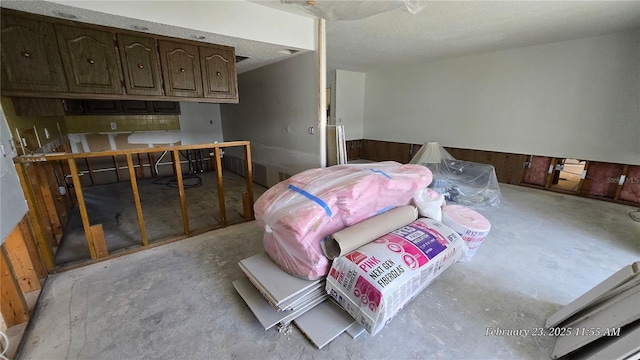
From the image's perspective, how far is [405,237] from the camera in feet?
6.20

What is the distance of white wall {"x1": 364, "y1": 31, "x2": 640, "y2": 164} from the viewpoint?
3598 millimetres

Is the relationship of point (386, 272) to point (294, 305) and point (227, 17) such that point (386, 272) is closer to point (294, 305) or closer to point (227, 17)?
point (294, 305)

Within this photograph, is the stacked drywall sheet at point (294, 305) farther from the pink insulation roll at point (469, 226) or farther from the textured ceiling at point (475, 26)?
the textured ceiling at point (475, 26)

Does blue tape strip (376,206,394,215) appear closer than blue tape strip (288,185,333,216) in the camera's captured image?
No

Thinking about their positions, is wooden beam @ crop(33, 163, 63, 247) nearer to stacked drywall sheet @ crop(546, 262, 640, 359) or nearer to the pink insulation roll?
the pink insulation roll

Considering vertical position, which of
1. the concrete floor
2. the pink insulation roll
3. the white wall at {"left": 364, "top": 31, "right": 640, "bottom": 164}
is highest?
the white wall at {"left": 364, "top": 31, "right": 640, "bottom": 164}

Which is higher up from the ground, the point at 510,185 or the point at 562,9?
the point at 562,9

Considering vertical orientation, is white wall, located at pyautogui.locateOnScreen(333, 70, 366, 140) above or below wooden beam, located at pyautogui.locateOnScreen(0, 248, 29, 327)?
above

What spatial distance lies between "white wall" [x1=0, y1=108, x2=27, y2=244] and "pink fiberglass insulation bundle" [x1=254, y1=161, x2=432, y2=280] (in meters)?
1.46

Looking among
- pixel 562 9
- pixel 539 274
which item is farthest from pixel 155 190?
pixel 562 9

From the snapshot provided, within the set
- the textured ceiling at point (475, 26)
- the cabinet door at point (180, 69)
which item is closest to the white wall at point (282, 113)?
the textured ceiling at point (475, 26)

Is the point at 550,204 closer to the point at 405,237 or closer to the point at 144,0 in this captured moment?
the point at 405,237

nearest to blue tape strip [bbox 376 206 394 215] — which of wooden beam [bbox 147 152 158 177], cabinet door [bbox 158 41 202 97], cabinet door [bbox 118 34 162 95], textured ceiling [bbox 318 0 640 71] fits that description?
textured ceiling [bbox 318 0 640 71]

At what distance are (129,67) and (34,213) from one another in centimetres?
155
